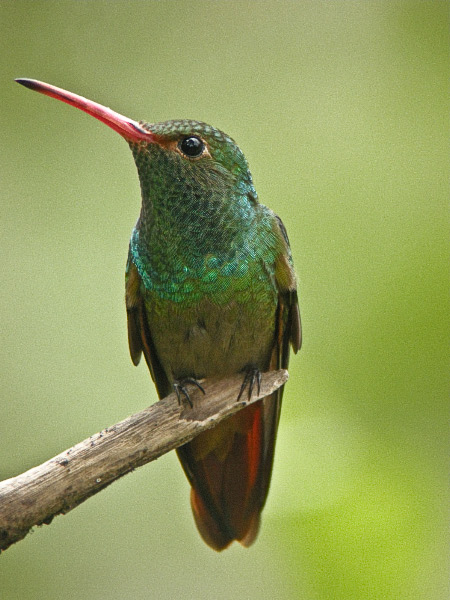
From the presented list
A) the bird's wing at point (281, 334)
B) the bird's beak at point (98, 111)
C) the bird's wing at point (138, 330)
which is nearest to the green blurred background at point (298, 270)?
the bird's wing at point (281, 334)

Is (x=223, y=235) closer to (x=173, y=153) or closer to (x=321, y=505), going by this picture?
(x=173, y=153)

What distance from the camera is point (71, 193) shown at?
13.0ft

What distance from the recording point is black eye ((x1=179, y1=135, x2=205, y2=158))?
2.89 metres

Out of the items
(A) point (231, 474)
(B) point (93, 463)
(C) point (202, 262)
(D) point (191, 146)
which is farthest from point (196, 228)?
(A) point (231, 474)

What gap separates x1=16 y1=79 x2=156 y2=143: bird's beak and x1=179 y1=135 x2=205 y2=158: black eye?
0.12 m

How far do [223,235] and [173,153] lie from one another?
34cm

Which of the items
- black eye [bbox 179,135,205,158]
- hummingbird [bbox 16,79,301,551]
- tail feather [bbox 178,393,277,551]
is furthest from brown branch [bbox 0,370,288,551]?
black eye [bbox 179,135,205,158]

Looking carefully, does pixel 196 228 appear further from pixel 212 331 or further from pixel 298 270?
pixel 298 270

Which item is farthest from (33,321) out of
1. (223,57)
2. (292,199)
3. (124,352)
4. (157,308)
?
(223,57)

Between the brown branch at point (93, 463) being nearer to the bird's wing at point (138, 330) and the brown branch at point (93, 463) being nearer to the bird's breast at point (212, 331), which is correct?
the bird's breast at point (212, 331)

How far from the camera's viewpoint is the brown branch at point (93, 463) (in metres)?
2.32

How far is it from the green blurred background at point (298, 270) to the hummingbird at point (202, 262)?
0.21 metres

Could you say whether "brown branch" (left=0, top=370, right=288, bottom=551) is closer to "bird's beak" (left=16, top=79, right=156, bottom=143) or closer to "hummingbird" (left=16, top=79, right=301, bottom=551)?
"hummingbird" (left=16, top=79, right=301, bottom=551)

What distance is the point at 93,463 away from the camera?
2.42m
